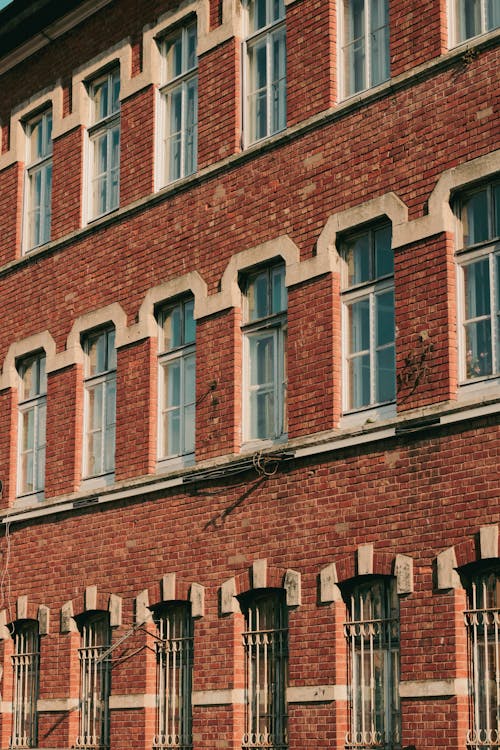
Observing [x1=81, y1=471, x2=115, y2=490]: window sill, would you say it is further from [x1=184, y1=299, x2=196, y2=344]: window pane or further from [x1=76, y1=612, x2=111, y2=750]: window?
[x1=184, y1=299, x2=196, y2=344]: window pane

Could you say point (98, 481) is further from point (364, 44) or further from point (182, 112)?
point (364, 44)

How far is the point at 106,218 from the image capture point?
70.1 ft

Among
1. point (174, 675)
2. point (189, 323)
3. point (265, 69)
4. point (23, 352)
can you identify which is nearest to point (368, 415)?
point (189, 323)

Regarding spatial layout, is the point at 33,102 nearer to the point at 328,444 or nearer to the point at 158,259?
the point at 158,259

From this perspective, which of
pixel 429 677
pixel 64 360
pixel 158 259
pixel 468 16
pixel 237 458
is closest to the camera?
pixel 429 677

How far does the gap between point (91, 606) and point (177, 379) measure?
3.03 m

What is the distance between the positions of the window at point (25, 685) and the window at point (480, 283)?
8.41m

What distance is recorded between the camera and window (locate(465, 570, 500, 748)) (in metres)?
14.9

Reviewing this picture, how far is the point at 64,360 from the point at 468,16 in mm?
7830

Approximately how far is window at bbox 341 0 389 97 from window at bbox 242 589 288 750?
5.61 meters

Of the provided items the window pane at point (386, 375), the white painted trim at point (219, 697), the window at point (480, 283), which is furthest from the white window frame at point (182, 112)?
the white painted trim at point (219, 697)

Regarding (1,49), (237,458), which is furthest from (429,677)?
(1,49)

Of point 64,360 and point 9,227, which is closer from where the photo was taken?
point 64,360

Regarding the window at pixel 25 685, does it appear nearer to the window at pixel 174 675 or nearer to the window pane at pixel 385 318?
the window at pixel 174 675
